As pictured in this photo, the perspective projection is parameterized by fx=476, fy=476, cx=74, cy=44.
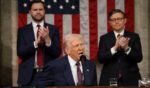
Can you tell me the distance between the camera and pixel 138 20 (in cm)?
707

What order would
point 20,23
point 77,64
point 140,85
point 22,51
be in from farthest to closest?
point 20,23 < point 22,51 < point 77,64 < point 140,85

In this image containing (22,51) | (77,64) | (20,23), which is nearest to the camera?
(77,64)

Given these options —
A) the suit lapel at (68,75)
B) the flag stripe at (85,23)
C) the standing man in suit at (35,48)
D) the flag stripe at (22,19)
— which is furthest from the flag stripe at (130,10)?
the suit lapel at (68,75)

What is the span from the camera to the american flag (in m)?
6.83

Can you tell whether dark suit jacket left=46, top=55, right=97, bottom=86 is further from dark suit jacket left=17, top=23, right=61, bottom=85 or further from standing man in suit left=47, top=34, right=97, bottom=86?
dark suit jacket left=17, top=23, right=61, bottom=85

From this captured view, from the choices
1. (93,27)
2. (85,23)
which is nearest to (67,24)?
(85,23)

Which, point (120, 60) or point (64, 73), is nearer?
point (64, 73)

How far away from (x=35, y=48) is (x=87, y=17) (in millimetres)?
1717

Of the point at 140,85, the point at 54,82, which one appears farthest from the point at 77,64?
the point at 140,85

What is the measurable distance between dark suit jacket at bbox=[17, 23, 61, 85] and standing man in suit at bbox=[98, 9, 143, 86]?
0.53 metres

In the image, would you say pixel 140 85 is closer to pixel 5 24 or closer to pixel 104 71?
pixel 104 71

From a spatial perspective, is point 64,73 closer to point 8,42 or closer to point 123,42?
point 123,42

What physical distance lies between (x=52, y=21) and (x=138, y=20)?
1.29 metres

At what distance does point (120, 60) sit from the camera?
5.50 metres
